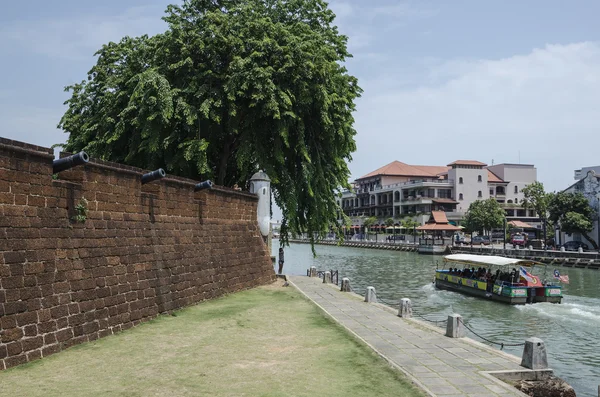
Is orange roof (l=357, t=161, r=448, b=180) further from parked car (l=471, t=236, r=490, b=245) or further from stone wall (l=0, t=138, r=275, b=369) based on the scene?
stone wall (l=0, t=138, r=275, b=369)

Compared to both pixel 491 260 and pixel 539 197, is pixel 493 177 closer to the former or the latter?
pixel 539 197

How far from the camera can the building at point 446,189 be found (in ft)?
296

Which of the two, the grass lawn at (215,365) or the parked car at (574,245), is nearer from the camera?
the grass lawn at (215,365)

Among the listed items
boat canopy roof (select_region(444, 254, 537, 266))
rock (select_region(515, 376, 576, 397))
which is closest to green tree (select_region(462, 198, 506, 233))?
boat canopy roof (select_region(444, 254, 537, 266))

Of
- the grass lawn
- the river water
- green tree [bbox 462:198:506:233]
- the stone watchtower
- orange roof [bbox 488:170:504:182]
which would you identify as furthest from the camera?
orange roof [bbox 488:170:504:182]

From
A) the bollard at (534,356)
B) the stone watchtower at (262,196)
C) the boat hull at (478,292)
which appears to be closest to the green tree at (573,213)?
the boat hull at (478,292)

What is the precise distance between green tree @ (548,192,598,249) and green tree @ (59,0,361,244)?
39.7 metres

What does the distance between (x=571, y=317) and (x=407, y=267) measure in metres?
27.9

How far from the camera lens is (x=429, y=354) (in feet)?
35.0

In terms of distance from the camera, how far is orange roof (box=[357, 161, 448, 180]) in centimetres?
10394

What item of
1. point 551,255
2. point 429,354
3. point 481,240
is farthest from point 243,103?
point 481,240

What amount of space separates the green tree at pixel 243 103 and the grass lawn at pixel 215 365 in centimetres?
1115

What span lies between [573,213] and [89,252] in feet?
186

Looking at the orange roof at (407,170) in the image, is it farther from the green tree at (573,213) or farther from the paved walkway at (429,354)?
the paved walkway at (429,354)
